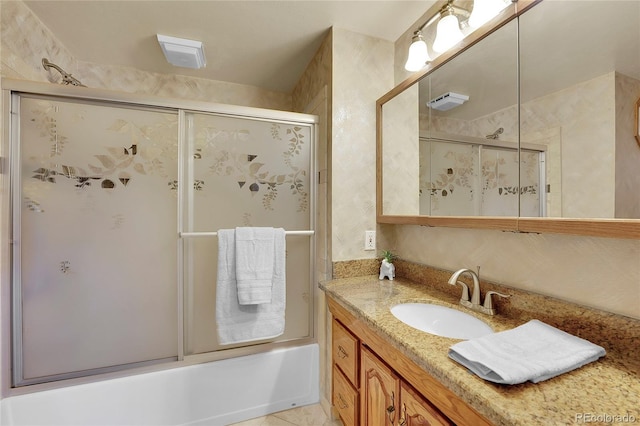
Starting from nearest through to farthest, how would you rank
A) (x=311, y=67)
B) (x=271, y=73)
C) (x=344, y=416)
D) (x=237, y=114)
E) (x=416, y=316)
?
(x=416, y=316), (x=344, y=416), (x=237, y=114), (x=311, y=67), (x=271, y=73)

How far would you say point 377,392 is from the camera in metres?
0.99

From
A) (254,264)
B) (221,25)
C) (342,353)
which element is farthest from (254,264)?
(221,25)

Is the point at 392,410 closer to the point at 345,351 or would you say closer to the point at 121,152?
the point at 345,351

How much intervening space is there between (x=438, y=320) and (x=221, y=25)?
1.93 m

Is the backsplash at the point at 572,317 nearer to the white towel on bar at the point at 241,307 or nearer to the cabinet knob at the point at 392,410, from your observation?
the cabinet knob at the point at 392,410

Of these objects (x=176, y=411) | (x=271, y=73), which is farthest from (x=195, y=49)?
(x=176, y=411)

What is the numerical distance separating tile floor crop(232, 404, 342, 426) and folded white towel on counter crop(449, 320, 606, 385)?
48.5 inches

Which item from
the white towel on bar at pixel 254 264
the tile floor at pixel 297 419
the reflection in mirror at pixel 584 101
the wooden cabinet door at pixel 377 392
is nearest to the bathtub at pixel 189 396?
the tile floor at pixel 297 419

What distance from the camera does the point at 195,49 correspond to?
5.44 ft

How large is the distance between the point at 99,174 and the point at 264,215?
0.86m

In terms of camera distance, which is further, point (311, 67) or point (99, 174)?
point (311, 67)

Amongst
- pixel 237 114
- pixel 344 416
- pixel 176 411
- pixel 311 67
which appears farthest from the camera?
pixel 311 67

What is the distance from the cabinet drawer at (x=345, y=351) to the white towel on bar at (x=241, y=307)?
1.15 ft

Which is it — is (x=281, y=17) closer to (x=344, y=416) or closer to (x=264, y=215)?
(x=264, y=215)
